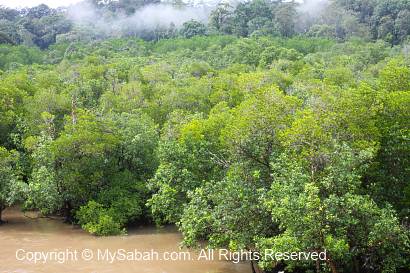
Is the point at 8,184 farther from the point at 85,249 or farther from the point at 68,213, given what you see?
the point at 85,249

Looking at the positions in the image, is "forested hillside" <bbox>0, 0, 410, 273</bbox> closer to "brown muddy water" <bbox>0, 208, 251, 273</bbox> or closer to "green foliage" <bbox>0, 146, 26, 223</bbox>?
"green foliage" <bbox>0, 146, 26, 223</bbox>

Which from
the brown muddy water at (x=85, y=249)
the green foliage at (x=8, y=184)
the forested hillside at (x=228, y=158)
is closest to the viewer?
the forested hillside at (x=228, y=158)

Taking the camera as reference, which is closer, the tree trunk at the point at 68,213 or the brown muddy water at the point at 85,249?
the brown muddy water at the point at 85,249

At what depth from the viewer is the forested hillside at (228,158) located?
12.8 metres

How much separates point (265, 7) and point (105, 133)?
65.2m

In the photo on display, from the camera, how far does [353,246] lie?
1319cm

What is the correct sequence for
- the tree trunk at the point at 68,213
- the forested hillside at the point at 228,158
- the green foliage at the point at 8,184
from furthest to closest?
the tree trunk at the point at 68,213
the green foliage at the point at 8,184
the forested hillside at the point at 228,158

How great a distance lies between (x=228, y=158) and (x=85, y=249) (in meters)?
6.73

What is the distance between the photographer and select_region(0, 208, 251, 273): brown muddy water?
1709 cm

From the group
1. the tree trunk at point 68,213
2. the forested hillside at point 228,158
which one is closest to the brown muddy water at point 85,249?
the tree trunk at point 68,213

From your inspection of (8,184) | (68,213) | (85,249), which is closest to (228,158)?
(85,249)

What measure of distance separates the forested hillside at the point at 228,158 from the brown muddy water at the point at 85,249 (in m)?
0.73

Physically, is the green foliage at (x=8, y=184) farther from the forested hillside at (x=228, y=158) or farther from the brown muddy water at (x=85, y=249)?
the brown muddy water at (x=85, y=249)

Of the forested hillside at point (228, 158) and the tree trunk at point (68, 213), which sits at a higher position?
the forested hillside at point (228, 158)
